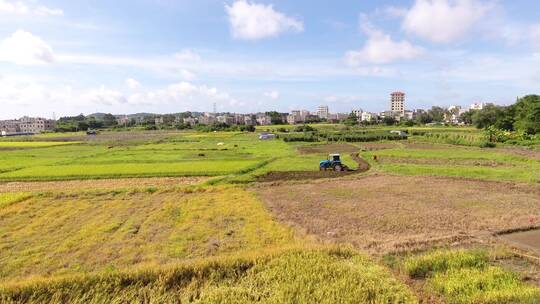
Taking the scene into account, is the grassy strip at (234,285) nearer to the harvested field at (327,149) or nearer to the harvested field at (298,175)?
the harvested field at (298,175)

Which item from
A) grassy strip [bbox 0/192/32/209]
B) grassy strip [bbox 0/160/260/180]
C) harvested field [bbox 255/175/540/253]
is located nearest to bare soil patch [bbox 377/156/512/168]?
harvested field [bbox 255/175/540/253]

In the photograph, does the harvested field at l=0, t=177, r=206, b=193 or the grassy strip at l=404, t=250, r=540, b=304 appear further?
the harvested field at l=0, t=177, r=206, b=193

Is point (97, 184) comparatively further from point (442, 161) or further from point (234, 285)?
point (442, 161)

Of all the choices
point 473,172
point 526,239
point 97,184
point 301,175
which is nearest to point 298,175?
point 301,175

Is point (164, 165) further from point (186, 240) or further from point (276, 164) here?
point (186, 240)

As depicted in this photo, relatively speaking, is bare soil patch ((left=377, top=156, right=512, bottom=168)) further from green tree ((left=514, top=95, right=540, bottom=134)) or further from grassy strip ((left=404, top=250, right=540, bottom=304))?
green tree ((left=514, top=95, right=540, bottom=134))

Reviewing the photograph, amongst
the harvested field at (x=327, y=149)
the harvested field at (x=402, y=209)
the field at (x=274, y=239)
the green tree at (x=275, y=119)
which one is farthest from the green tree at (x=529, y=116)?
the green tree at (x=275, y=119)
